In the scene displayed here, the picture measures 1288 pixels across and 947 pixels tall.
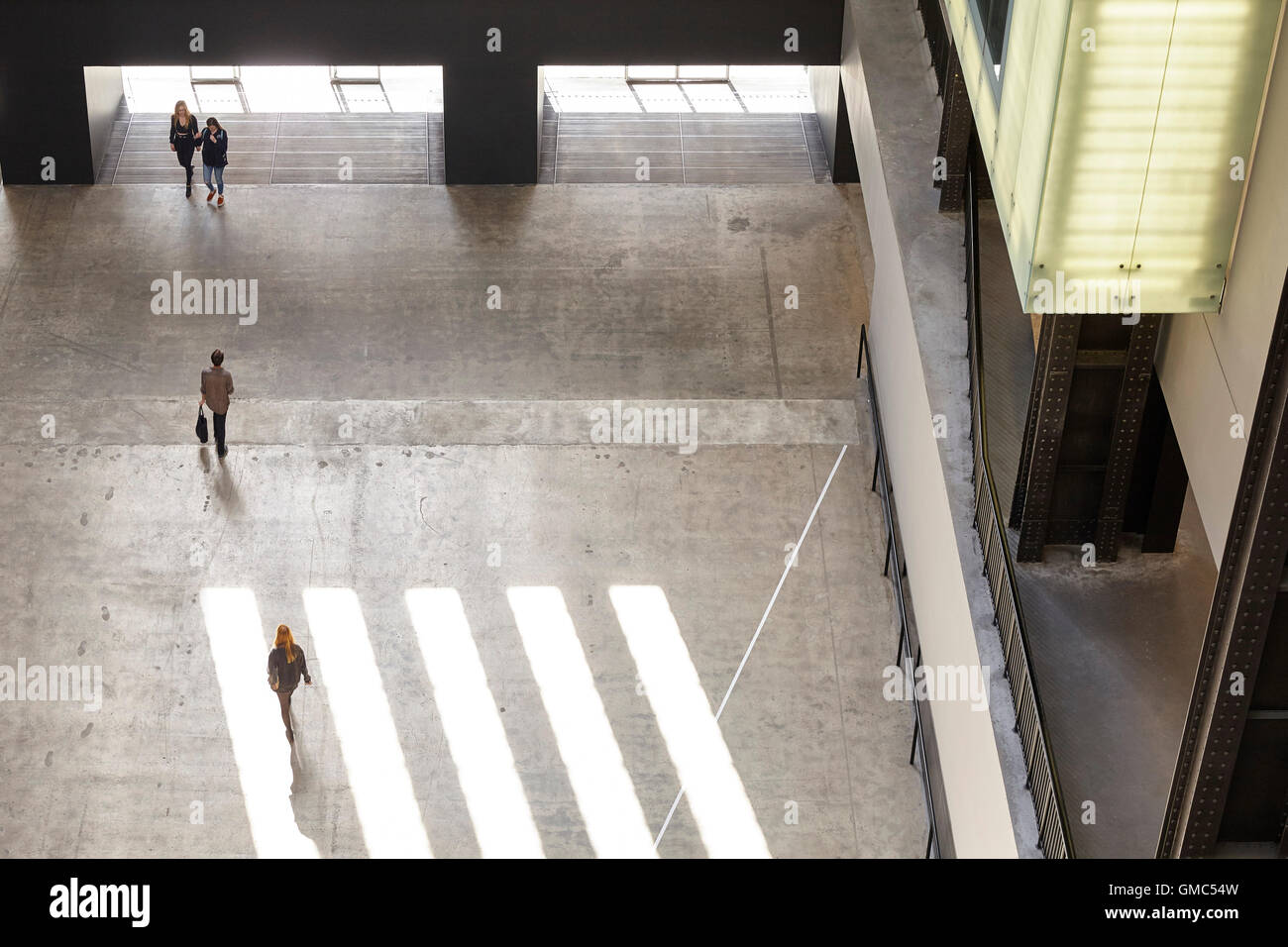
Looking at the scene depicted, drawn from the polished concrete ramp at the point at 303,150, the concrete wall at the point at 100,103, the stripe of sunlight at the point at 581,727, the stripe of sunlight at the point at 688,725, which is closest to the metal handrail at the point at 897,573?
the stripe of sunlight at the point at 688,725

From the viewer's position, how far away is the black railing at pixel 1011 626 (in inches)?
361

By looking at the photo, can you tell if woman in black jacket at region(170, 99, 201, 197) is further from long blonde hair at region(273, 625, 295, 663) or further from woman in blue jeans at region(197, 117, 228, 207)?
long blonde hair at region(273, 625, 295, 663)

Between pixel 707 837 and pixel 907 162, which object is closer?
pixel 707 837

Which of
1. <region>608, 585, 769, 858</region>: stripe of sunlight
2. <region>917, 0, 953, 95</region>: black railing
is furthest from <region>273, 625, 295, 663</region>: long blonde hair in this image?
<region>917, 0, 953, 95</region>: black railing

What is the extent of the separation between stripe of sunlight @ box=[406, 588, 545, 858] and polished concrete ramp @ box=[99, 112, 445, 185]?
27.9 feet

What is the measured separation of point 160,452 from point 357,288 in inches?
147

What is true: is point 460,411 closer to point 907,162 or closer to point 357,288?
point 357,288

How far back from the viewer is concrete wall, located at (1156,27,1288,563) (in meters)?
8.21

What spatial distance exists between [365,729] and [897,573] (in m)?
5.08

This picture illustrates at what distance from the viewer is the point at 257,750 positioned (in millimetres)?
13016

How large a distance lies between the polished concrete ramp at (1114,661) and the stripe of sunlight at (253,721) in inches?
231

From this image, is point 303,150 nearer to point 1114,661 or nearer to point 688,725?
point 688,725

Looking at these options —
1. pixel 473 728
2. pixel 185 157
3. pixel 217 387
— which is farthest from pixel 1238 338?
pixel 185 157
